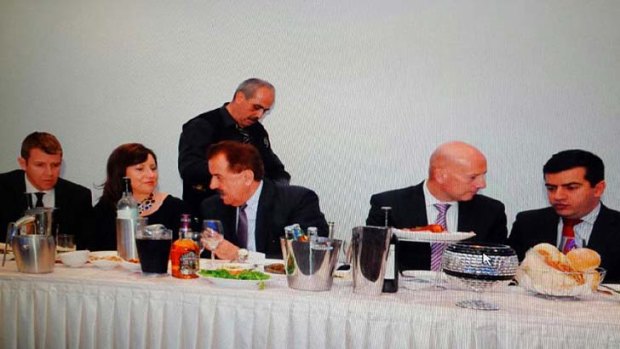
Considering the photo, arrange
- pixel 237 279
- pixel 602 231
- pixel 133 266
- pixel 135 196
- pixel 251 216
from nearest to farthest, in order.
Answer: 1. pixel 237 279
2. pixel 133 266
3. pixel 602 231
4. pixel 251 216
5. pixel 135 196

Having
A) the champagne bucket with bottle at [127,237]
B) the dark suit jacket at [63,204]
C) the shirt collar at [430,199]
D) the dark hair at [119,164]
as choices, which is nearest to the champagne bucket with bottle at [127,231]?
the champagne bucket with bottle at [127,237]

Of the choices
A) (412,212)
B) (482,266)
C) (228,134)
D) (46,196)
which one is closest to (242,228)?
(228,134)

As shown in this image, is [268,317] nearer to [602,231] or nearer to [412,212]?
[412,212]

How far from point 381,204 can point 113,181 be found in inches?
61.0

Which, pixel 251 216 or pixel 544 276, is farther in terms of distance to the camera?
pixel 251 216

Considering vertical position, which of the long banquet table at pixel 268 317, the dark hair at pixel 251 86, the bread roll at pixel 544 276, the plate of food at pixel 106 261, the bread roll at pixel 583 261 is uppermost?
the dark hair at pixel 251 86

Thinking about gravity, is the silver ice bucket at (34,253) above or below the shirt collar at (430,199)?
below

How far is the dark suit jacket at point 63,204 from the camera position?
3.55 metres

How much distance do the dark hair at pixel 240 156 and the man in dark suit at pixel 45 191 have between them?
2.82 ft

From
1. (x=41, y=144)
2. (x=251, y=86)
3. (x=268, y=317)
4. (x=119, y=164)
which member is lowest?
(x=268, y=317)

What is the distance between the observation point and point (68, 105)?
368cm

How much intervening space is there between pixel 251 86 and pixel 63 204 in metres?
1.31

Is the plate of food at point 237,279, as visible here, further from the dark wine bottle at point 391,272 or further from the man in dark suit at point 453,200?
the man in dark suit at point 453,200

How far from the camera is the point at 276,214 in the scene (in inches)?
128
